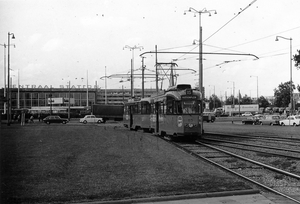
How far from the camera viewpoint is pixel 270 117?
52.0m

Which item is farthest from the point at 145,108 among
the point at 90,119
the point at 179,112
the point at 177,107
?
the point at 90,119

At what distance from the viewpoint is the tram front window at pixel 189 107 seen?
20781 millimetres

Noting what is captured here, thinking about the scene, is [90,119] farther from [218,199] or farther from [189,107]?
[218,199]

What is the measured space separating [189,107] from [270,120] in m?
34.5

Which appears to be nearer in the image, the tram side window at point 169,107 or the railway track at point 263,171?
the railway track at point 263,171

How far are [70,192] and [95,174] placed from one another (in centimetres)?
205

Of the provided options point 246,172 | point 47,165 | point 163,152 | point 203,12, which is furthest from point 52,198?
point 203,12

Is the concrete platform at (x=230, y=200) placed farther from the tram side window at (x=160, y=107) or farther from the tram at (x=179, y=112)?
the tram side window at (x=160, y=107)

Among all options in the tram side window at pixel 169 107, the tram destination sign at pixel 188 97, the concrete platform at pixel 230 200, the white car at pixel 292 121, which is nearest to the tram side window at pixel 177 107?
the tram destination sign at pixel 188 97

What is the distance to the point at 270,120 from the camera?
51.9 metres

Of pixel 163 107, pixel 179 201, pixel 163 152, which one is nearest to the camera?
pixel 179 201

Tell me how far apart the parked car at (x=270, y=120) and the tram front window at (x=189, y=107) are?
33.1 metres

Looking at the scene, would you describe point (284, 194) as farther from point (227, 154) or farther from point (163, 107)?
point (163, 107)

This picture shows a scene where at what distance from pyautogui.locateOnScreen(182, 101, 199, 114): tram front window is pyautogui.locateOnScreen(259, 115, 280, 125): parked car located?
33.1 metres
